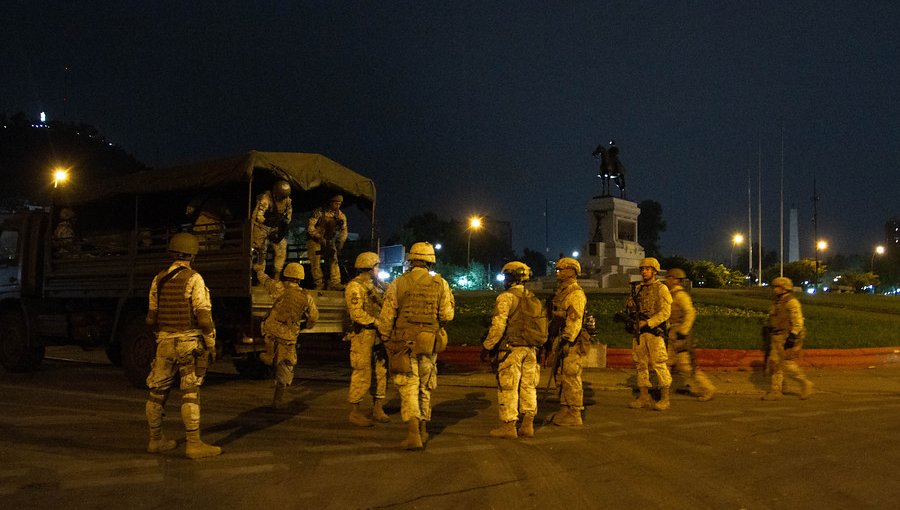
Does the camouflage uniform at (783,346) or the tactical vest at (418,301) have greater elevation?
the tactical vest at (418,301)

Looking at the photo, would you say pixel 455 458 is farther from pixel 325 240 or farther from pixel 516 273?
pixel 325 240

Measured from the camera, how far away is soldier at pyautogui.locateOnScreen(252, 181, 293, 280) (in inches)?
408

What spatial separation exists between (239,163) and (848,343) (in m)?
13.7

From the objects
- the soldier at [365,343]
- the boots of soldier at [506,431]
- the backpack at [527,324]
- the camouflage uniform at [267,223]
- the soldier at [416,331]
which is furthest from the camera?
the camouflage uniform at [267,223]

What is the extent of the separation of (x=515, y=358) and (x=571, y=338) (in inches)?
Result: 37.4

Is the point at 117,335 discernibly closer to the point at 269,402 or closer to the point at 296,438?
the point at 269,402

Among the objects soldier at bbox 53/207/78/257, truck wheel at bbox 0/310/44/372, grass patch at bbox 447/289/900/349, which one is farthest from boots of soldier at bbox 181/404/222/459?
truck wheel at bbox 0/310/44/372

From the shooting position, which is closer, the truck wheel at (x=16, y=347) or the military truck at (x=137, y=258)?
the military truck at (x=137, y=258)

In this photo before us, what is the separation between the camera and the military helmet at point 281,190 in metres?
10.6

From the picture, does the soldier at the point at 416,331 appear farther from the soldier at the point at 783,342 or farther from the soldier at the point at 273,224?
the soldier at the point at 783,342

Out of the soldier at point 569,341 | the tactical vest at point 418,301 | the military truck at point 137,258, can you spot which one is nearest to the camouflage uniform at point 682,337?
the soldier at point 569,341

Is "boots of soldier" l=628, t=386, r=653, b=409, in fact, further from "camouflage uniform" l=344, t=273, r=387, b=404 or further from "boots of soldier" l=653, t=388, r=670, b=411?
"camouflage uniform" l=344, t=273, r=387, b=404

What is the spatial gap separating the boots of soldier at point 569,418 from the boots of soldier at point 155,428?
412 centimetres

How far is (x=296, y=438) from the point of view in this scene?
7.07 metres
